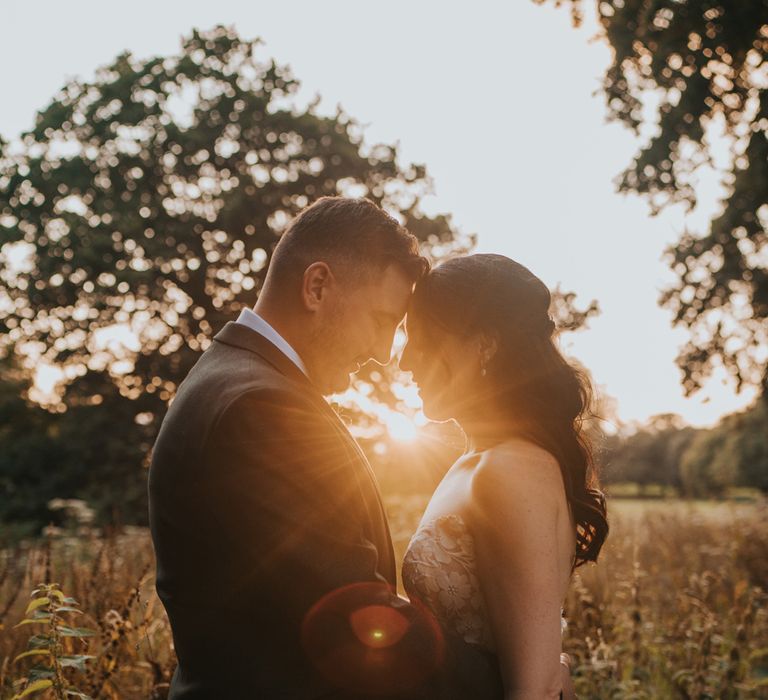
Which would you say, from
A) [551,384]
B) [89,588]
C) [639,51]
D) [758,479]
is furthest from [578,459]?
[758,479]

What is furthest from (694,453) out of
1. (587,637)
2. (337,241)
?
(337,241)

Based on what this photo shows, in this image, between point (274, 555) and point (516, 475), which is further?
point (516, 475)

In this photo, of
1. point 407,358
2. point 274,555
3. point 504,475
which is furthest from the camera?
point 407,358

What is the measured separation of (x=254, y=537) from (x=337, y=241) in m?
1.16

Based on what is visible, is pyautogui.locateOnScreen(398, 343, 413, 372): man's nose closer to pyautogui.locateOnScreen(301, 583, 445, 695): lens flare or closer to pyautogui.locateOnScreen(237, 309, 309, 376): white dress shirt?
pyautogui.locateOnScreen(237, 309, 309, 376): white dress shirt

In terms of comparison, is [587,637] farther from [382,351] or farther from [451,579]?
[382,351]

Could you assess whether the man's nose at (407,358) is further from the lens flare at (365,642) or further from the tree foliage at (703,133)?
the tree foliage at (703,133)

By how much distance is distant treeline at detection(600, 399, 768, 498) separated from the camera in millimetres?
57906

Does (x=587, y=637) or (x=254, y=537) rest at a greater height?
(x=254, y=537)

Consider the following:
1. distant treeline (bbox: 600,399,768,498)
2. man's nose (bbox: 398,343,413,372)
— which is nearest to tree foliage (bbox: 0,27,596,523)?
man's nose (bbox: 398,343,413,372)

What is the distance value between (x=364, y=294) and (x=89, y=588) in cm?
246

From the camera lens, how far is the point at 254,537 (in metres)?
2.03

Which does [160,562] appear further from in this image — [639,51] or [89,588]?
[639,51]

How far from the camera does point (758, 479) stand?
59219 millimetres
